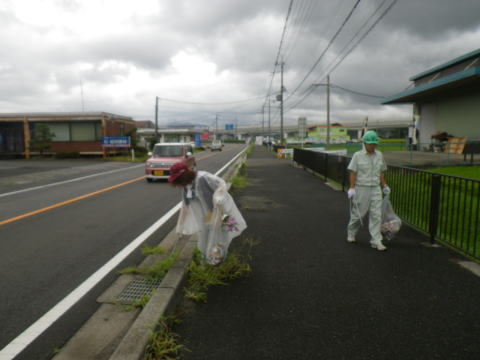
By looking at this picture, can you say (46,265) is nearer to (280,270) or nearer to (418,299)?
(280,270)

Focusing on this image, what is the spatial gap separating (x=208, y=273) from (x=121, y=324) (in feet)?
3.93

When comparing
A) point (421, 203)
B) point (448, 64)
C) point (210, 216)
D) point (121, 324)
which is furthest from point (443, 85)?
point (121, 324)

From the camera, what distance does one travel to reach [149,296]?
372cm

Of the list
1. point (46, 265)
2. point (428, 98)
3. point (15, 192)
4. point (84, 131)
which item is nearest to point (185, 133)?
point (84, 131)

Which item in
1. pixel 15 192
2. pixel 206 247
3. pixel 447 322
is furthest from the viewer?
pixel 15 192

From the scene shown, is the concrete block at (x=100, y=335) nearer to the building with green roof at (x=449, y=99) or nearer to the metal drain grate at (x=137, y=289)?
the metal drain grate at (x=137, y=289)

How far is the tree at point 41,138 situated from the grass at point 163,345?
3293 cm

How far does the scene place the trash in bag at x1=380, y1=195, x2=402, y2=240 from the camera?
209 inches

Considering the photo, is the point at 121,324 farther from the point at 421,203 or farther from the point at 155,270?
the point at 421,203

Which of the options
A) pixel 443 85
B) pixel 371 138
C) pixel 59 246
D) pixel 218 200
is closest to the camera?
pixel 218 200

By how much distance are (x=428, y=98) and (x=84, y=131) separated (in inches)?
1213

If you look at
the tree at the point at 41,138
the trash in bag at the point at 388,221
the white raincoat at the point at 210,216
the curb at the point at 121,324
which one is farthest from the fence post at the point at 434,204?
the tree at the point at 41,138

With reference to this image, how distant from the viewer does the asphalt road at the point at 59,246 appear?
3379 mm

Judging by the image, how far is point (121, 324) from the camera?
324cm
